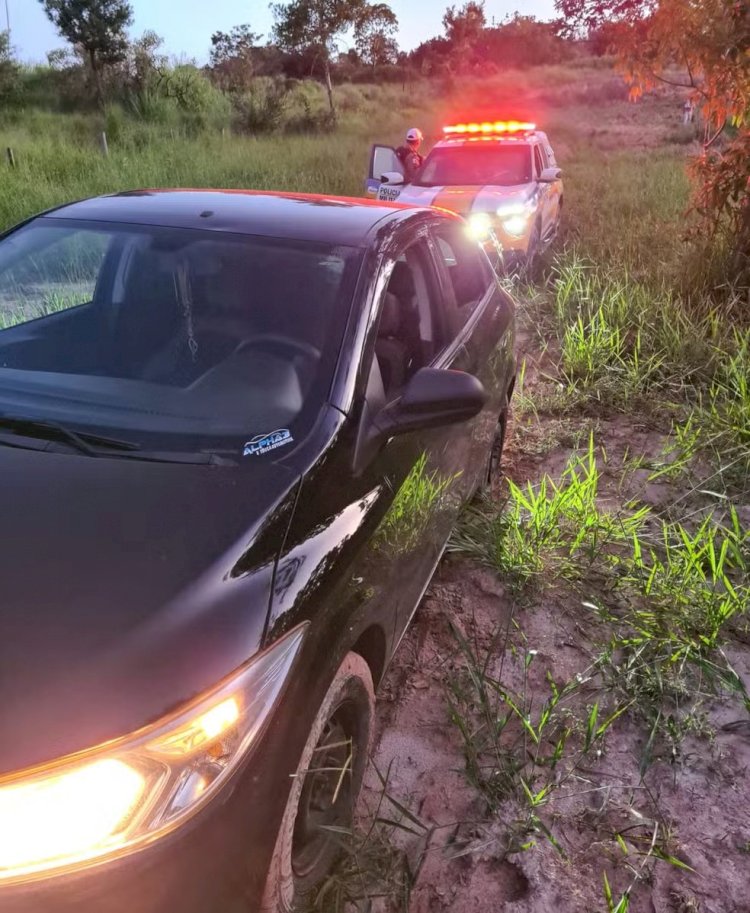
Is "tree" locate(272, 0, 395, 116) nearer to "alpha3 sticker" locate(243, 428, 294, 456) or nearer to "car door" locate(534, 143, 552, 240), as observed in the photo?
"car door" locate(534, 143, 552, 240)

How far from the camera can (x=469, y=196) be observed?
735 cm

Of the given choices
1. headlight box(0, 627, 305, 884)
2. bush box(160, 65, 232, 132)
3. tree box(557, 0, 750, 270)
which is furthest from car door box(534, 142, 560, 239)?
bush box(160, 65, 232, 132)

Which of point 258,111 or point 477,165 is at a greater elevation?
point 258,111

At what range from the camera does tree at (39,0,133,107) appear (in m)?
26.1

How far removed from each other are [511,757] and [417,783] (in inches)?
11.3

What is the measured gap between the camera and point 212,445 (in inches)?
68.9

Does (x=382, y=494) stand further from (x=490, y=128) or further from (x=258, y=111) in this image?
(x=258, y=111)

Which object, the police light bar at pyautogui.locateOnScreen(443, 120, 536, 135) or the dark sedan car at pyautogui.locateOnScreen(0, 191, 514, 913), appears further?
the police light bar at pyautogui.locateOnScreen(443, 120, 536, 135)

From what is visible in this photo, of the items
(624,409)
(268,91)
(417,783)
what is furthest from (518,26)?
(417,783)

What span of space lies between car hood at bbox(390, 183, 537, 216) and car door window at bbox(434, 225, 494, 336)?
395cm

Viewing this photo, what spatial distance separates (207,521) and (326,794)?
28.1 inches

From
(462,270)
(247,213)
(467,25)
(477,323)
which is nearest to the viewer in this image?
(247,213)

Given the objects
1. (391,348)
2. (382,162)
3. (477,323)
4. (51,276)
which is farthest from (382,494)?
(382,162)

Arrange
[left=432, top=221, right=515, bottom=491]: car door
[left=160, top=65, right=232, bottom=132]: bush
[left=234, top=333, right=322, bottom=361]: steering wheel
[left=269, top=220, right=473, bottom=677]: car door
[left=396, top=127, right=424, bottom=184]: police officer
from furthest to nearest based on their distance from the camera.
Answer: [left=160, top=65, right=232, bottom=132]: bush → [left=396, top=127, right=424, bottom=184]: police officer → [left=432, top=221, right=515, bottom=491]: car door → [left=234, top=333, right=322, bottom=361]: steering wheel → [left=269, top=220, right=473, bottom=677]: car door
